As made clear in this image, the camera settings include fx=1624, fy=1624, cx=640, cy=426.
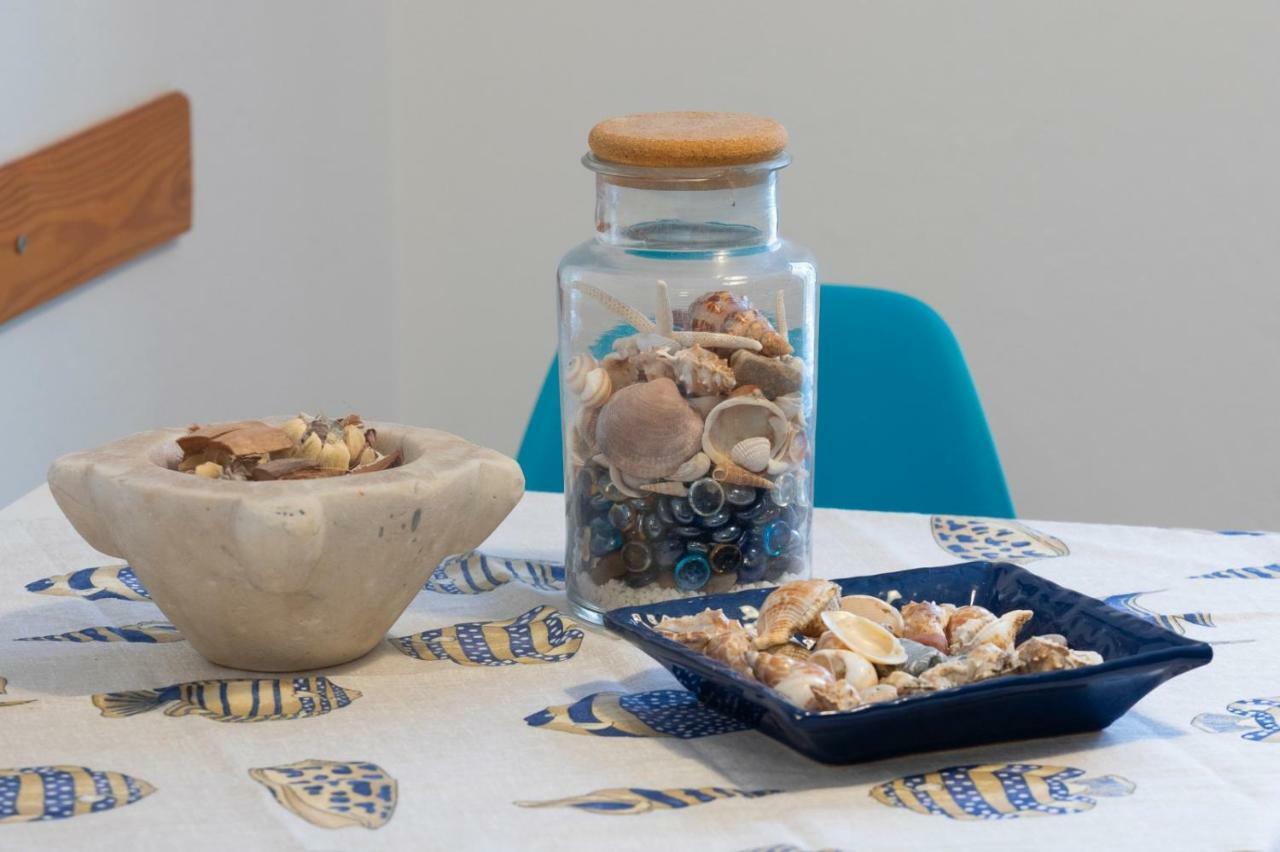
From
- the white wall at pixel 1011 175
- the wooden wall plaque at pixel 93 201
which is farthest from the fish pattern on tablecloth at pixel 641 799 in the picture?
the white wall at pixel 1011 175

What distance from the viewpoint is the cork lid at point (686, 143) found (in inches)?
35.2

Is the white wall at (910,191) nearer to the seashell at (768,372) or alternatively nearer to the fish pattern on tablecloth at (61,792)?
the seashell at (768,372)

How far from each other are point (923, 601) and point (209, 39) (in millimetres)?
1372

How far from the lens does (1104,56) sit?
2.29 m

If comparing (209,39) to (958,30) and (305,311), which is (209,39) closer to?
(305,311)

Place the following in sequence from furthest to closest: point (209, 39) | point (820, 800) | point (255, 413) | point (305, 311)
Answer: point (305, 311) → point (255, 413) → point (209, 39) → point (820, 800)

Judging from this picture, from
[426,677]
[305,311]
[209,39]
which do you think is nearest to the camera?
[426,677]

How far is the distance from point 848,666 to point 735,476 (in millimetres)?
173

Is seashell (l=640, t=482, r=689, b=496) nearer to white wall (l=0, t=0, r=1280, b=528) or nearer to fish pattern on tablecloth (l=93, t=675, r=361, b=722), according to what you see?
fish pattern on tablecloth (l=93, t=675, r=361, b=722)

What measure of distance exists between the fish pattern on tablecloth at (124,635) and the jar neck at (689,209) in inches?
13.3

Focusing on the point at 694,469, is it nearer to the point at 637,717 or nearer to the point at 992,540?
the point at 637,717

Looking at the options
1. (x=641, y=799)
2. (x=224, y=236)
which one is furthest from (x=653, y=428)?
(x=224, y=236)

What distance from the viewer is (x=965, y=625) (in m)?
0.81

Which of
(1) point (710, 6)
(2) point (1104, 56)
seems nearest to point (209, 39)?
(1) point (710, 6)
